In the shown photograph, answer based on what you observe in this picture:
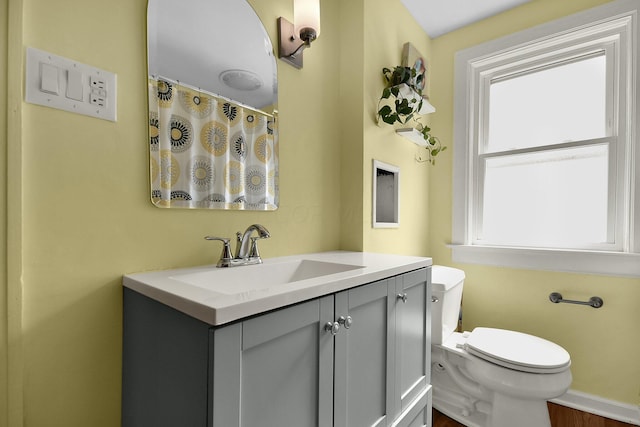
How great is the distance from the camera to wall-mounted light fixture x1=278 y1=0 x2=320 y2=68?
4.05ft

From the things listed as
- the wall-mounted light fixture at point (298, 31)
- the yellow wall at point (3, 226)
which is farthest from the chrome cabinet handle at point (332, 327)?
the wall-mounted light fixture at point (298, 31)

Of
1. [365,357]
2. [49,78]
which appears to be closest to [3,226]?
[49,78]

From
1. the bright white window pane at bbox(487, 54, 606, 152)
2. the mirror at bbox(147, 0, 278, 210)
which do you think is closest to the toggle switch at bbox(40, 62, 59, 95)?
the mirror at bbox(147, 0, 278, 210)

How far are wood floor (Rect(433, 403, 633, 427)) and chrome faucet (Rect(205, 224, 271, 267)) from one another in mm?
1360

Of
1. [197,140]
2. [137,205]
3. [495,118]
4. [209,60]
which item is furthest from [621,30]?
[137,205]

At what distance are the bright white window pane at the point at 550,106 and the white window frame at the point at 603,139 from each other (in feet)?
0.18

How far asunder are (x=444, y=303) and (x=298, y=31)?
4.75ft

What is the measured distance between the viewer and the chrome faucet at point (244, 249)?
1.03 m

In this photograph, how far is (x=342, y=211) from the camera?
1641mm

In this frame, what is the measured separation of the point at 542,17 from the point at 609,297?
1693mm

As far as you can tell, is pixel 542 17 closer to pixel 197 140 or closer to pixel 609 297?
pixel 609 297

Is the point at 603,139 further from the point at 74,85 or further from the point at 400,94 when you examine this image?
the point at 74,85

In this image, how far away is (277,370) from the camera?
68cm

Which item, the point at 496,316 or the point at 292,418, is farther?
the point at 496,316
